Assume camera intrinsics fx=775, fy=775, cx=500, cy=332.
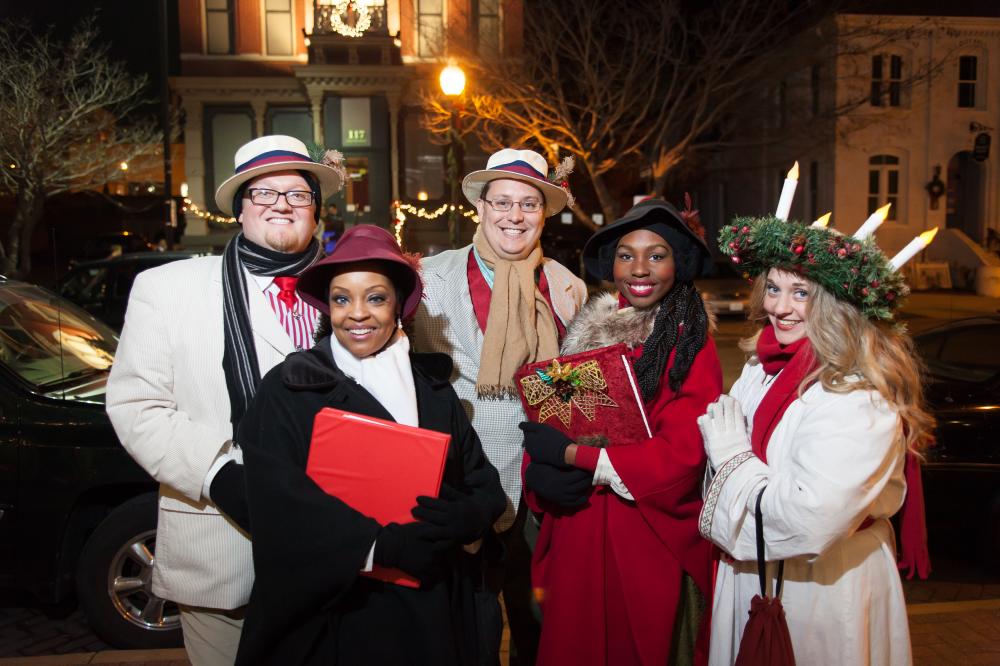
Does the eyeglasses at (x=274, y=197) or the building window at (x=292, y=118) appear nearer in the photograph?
the eyeglasses at (x=274, y=197)

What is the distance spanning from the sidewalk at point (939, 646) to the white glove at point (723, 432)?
1946 millimetres

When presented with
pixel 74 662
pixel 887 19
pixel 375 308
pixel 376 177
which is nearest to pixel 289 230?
pixel 375 308

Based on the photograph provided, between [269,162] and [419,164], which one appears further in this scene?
[419,164]

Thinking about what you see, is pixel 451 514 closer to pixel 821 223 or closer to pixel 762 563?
pixel 762 563

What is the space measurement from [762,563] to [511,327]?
1.30 meters

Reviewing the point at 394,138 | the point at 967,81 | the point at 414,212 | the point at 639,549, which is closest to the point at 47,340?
the point at 639,549

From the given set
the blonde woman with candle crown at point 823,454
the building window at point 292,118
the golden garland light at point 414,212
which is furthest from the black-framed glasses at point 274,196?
the building window at point 292,118

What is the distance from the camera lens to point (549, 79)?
18281 millimetres

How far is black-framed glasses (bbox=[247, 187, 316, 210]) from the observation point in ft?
8.94

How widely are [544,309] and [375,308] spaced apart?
1.11m

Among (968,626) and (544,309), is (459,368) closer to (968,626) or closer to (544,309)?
(544,309)

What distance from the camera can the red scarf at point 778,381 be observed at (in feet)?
7.84

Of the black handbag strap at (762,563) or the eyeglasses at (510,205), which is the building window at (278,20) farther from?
the black handbag strap at (762,563)

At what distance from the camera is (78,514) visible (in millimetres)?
3861
